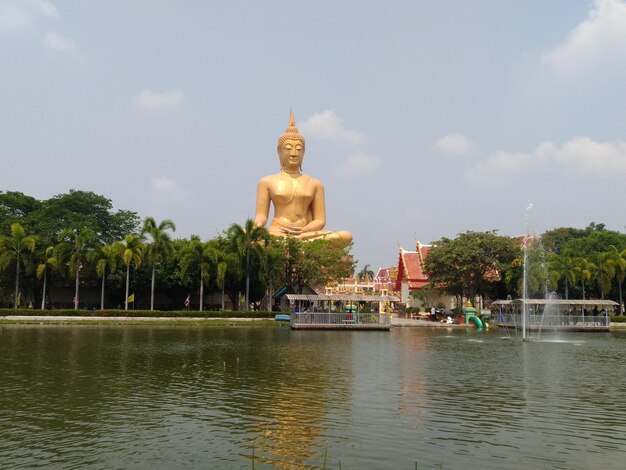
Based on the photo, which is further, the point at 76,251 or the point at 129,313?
the point at 76,251

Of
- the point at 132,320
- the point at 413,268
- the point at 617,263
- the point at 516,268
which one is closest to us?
the point at 132,320

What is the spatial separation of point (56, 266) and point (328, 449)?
135 ft

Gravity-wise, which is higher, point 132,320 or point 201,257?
point 201,257

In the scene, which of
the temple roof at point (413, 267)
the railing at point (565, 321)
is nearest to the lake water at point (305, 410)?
the railing at point (565, 321)

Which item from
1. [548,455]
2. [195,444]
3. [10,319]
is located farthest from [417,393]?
[10,319]

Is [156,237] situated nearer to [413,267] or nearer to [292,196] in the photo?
[292,196]

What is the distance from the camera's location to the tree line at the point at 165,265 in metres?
46.0

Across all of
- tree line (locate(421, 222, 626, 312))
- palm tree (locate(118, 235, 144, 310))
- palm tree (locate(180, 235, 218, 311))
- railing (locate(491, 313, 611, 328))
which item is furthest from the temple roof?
palm tree (locate(118, 235, 144, 310))

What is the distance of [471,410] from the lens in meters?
12.8

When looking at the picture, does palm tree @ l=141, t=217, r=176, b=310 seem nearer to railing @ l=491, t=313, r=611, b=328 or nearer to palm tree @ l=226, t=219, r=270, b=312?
palm tree @ l=226, t=219, r=270, b=312

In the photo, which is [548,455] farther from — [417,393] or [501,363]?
[501,363]

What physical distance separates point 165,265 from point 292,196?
1383 cm

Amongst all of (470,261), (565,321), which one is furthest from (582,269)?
(565,321)

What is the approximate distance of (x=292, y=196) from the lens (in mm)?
58375
